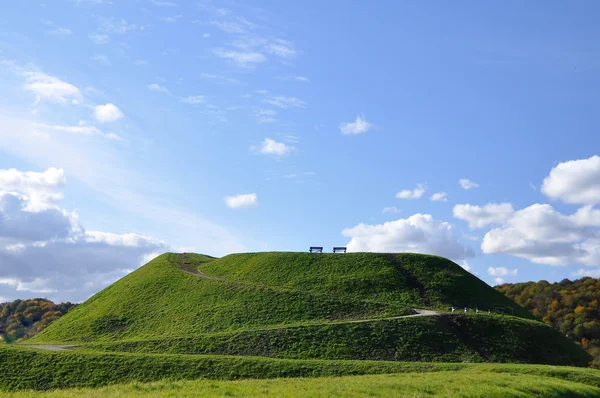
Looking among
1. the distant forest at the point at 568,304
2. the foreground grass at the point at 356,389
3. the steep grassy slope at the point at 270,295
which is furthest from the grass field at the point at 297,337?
the distant forest at the point at 568,304

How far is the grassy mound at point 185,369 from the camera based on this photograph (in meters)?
33.8

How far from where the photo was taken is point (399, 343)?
4425 cm

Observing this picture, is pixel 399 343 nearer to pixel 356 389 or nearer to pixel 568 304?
pixel 356 389

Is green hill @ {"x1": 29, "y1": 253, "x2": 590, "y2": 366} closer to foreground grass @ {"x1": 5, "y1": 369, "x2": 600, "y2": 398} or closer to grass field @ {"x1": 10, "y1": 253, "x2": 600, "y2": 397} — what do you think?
grass field @ {"x1": 10, "y1": 253, "x2": 600, "y2": 397}

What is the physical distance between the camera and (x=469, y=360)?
42.5 m

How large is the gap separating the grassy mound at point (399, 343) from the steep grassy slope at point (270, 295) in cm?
416

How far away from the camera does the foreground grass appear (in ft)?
68.1

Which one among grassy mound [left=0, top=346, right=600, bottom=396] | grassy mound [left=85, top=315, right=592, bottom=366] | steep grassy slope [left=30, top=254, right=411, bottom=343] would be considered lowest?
grassy mound [left=0, top=346, right=600, bottom=396]

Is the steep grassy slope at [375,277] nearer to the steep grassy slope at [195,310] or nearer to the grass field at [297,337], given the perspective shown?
the grass field at [297,337]

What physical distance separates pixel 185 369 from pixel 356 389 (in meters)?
15.4

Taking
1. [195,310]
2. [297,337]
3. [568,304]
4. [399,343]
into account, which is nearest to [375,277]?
[399,343]

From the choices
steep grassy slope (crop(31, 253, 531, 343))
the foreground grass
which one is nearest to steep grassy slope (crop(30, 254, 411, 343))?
steep grassy slope (crop(31, 253, 531, 343))

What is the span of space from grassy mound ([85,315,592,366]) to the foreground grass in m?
14.8

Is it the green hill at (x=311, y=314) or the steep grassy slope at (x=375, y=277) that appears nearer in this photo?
the green hill at (x=311, y=314)
